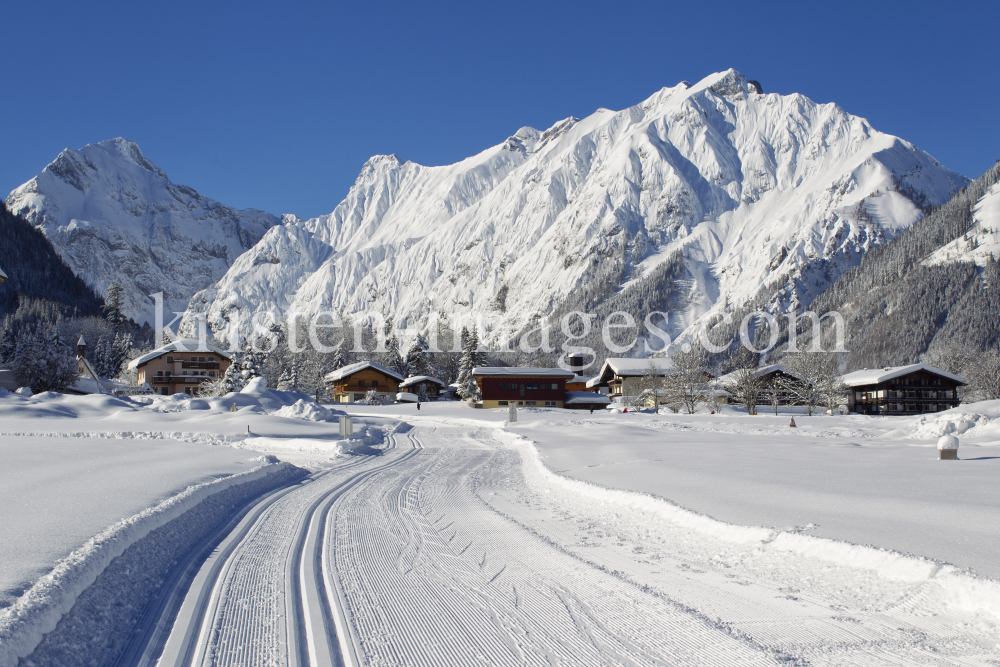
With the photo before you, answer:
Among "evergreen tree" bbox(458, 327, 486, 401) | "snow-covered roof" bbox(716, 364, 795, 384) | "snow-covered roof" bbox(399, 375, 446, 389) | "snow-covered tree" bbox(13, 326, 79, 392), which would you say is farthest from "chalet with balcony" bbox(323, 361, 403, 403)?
"snow-covered roof" bbox(716, 364, 795, 384)

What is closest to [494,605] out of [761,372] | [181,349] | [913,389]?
[761,372]

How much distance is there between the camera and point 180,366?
84812 millimetres

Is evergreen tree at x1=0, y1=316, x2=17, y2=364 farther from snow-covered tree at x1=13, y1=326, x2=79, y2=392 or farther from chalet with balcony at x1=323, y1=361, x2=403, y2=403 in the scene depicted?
chalet with balcony at x1=323, y1=361, x2=403, y2=403

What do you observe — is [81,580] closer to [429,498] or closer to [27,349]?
[429,498]

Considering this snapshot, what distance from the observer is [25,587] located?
202 inches

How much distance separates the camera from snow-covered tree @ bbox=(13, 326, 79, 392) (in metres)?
51.7

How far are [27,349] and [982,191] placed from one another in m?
202

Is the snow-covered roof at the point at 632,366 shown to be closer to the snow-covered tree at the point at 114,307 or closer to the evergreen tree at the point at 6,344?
the evergreen tree at the point at 6,344

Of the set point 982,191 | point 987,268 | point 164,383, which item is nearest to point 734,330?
point 987,268

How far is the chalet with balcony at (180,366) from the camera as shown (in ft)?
275

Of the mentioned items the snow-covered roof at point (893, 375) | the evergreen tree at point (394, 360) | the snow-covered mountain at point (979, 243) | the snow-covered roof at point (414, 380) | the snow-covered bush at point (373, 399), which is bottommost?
the snow-covered bush at point (373, 399)

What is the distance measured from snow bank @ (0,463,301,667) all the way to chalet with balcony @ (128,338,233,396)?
8137 cm

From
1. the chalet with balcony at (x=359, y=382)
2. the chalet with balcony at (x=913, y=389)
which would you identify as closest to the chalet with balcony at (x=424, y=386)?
the chalet with balcony at (x=359, y=382)

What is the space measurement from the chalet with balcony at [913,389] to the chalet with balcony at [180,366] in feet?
265
